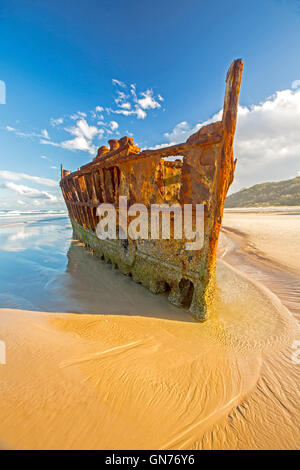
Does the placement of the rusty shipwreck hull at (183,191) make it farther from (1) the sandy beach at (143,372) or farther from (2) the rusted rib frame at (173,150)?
(1) the sandy beach at (143,372)

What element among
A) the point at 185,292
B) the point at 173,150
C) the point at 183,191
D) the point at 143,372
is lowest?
the point at 143,372

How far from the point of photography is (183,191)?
2.69 m

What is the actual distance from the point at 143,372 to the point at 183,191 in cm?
222

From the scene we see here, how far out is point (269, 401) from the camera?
1.51m

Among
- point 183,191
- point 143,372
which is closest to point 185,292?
point 143,372

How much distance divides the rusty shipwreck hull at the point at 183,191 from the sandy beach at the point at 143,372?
39 cm

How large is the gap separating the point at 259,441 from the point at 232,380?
0.46 m

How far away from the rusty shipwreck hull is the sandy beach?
395mm

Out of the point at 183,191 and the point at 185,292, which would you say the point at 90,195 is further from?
the point at 185,292

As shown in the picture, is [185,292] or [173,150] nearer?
[173,150]

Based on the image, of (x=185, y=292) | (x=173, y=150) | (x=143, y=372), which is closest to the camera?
(x=143, y=372)

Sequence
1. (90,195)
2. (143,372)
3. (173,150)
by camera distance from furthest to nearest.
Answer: (90,195)
(173,150)
(143,372)

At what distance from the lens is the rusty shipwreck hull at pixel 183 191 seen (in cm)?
221

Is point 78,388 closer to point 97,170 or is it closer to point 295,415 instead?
point 295,415
